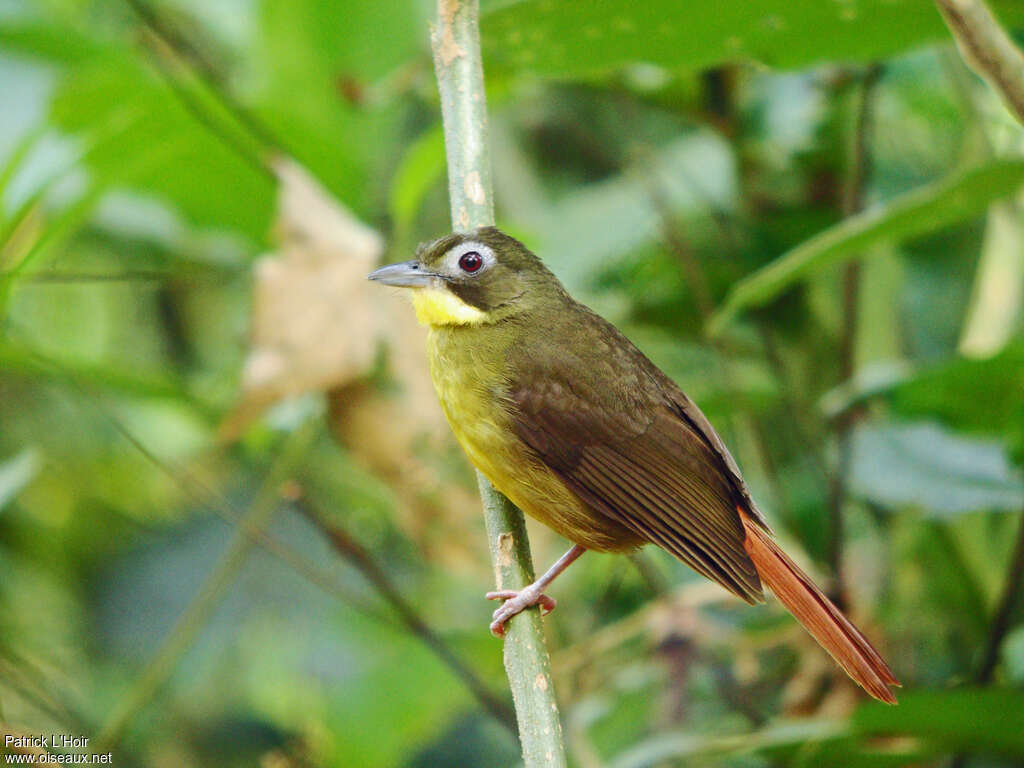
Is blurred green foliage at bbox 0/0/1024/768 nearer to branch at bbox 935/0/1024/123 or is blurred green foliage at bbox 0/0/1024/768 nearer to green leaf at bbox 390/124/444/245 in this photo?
green leaf at bbox 390/124/444/245

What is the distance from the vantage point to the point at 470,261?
2562 millimetres

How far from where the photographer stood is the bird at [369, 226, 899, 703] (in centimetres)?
232

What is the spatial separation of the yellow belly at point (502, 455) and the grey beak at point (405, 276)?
13 cm

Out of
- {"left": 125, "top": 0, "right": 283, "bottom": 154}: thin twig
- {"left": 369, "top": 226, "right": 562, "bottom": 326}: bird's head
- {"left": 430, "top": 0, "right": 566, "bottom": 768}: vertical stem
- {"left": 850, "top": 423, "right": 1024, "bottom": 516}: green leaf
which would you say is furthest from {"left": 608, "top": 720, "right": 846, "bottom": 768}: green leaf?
{"left": 125, "top": 0, "right": 283, "bottom": 154}: thin twig

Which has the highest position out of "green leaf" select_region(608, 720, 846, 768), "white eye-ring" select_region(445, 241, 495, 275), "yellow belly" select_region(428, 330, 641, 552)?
"white eye-ring" select_region(445, 241, 495, 275)

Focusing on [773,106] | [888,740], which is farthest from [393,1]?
[888,740]

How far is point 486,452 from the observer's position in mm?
2311

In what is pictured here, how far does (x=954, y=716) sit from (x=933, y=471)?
2.04 ft

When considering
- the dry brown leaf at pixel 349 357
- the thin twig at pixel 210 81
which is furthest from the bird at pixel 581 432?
the thin twig at pixel 210 81

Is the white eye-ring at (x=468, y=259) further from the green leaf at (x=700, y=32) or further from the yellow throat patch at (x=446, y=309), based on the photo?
the green leaf at (x=700, y=32)

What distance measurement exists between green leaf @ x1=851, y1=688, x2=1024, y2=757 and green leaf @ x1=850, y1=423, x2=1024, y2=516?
1.35 feet

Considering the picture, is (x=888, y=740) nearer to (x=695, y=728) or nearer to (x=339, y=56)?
(x=695, y=728)

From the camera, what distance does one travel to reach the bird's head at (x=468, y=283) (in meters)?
2.56

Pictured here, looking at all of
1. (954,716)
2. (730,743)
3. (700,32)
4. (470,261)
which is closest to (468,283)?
(470,261)
